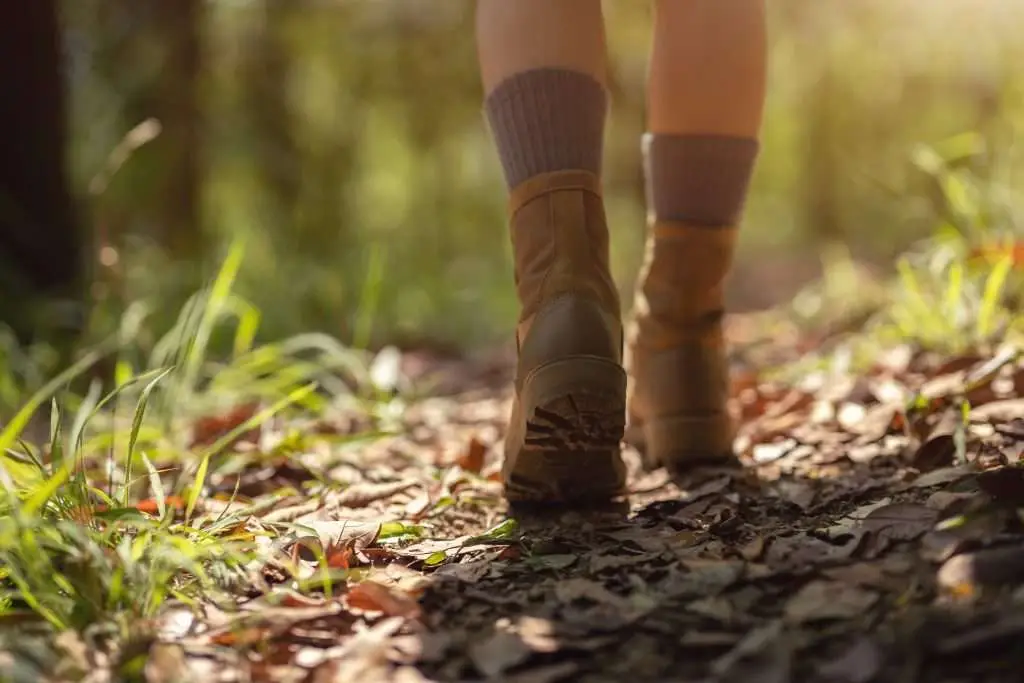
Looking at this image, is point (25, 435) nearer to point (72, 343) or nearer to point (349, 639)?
point (72, 343)

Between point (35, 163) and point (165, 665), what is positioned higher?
point (35, 163)

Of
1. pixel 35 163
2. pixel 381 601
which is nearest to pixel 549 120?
pixel 381 601

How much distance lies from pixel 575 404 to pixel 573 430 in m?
0.06

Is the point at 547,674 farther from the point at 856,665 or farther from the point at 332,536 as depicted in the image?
the point at 332,536

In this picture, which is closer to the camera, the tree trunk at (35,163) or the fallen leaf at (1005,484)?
the fallen leaf at (1005,484)

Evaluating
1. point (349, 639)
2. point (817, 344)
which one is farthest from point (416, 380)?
point (349, 639)

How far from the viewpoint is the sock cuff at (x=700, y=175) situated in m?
1.45

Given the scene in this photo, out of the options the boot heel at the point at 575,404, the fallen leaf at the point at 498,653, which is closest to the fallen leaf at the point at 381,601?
the fallen leaf at the point at 498,653

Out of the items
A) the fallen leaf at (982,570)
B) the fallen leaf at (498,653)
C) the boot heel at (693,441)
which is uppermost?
the boot heel at (693,441)

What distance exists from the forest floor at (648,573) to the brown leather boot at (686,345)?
0.22ft

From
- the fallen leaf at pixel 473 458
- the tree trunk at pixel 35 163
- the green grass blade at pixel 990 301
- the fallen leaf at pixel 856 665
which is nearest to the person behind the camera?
the fallen leaf at pixel 856 665

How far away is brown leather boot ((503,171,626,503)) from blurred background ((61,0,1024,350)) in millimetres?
766

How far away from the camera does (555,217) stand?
1.29 meters

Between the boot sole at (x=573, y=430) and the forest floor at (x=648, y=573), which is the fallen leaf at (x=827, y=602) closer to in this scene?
the forest floor at (x=648, y=573)
